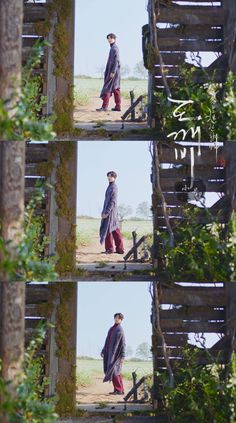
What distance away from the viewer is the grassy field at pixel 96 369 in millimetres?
19586

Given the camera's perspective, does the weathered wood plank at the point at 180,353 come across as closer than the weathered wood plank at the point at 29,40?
Yes

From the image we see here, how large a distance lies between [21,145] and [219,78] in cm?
593

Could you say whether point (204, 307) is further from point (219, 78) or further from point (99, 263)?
point (219, 78)

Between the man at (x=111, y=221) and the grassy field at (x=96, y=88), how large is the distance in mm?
1030

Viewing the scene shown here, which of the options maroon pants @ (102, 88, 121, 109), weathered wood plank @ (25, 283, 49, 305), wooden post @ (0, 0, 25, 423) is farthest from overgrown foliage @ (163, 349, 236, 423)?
wooden post @ (0, 0, 25, 423)

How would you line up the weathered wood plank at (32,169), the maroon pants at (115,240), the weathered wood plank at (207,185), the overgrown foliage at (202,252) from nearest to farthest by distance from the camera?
the overgrown foliage at (202,252) → the weathered wood plank at (207,185) → the weathered wood plank at (32,169) → the maroon pants at (115,240)

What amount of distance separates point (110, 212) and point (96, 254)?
0.52m

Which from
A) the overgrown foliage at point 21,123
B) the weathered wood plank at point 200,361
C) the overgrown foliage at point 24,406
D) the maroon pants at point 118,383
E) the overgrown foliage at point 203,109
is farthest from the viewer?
the maroon pants at point 118,383

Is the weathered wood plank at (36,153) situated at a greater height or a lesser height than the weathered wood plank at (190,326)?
greater

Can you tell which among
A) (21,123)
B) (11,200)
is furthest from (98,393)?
(21,123)

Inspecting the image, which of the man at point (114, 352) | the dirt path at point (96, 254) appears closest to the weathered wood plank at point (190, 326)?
the man at point (114, 352)

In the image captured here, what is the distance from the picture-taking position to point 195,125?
61.3 ft

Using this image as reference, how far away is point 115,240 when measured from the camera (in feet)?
64.6

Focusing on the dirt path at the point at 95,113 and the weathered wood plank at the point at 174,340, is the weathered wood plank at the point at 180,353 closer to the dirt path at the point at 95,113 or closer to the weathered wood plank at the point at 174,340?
the weathered wood plank at the point at 174,340
